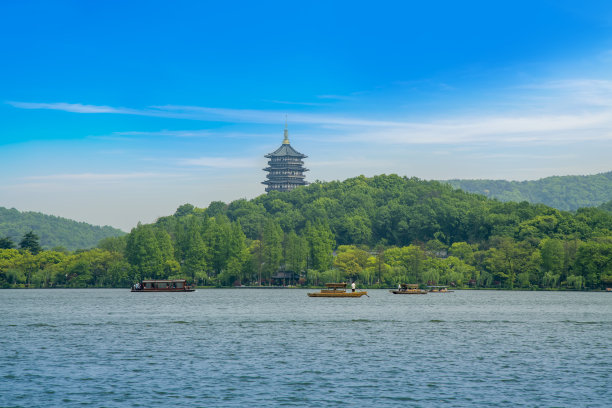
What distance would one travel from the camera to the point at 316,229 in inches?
4788

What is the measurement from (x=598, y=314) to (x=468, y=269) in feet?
179

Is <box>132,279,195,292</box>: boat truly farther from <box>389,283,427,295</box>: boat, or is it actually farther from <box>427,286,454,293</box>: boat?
<box>427,286,454,293</box>: boat

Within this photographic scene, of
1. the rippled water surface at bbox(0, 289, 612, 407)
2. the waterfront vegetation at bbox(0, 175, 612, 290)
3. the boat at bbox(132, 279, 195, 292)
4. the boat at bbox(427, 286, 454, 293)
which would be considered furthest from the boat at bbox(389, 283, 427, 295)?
the rippled water surface at bbox(0, 289, 612, 407)

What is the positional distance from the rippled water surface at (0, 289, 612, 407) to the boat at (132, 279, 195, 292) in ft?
146

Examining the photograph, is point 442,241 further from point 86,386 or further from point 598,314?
point 86,386

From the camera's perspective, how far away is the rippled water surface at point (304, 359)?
89.7 ft

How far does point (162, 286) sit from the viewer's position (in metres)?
116

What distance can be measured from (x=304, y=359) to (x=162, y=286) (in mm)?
82960

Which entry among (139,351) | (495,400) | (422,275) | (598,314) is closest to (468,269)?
(422,275)

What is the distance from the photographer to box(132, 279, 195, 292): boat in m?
107

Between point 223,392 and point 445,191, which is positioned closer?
point 223,392

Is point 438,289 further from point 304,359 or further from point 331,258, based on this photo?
point 304,359

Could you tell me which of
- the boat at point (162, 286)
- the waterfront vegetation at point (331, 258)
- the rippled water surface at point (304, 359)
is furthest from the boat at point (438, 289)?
the rippled water surface at point (304, 359)

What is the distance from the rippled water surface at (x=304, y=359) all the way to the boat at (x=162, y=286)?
4448 cm
